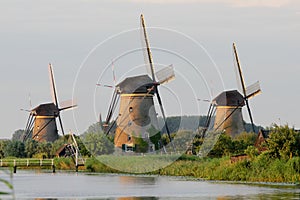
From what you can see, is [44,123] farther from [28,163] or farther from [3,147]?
[28,163]

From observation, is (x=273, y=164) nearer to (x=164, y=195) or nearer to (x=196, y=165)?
Result: (x=164, y=195)

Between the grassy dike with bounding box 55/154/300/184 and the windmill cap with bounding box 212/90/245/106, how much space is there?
1702cm

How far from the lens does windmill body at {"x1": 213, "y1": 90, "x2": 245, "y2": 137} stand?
6356 centimetres

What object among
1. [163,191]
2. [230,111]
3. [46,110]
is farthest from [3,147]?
[163,191]

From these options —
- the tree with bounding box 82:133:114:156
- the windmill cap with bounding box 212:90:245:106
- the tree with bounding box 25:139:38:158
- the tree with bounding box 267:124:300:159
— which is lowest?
the tree with bounding box 267:124:300:159

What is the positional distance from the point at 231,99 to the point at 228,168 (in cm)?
2992

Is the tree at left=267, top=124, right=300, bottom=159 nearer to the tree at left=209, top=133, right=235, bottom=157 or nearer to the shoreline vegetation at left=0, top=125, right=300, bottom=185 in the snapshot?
the shoreline vegetation at left=0, top=125, right=300, bottom=185

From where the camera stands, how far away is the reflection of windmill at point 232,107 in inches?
2501

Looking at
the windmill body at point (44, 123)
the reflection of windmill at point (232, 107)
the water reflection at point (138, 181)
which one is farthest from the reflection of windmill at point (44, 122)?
the water reflection at point (138, 181)

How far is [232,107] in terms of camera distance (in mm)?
64125

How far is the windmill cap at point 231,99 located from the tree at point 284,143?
3183 cm

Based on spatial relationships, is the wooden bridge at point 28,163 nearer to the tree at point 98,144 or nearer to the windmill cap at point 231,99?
the tree at point 98,144

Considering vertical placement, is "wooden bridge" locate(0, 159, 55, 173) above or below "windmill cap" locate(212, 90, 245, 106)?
below

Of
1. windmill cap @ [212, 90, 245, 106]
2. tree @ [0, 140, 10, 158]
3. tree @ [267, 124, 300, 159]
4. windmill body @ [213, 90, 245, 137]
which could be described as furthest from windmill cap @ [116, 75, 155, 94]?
tree @ [267, 124, 300, 159]
